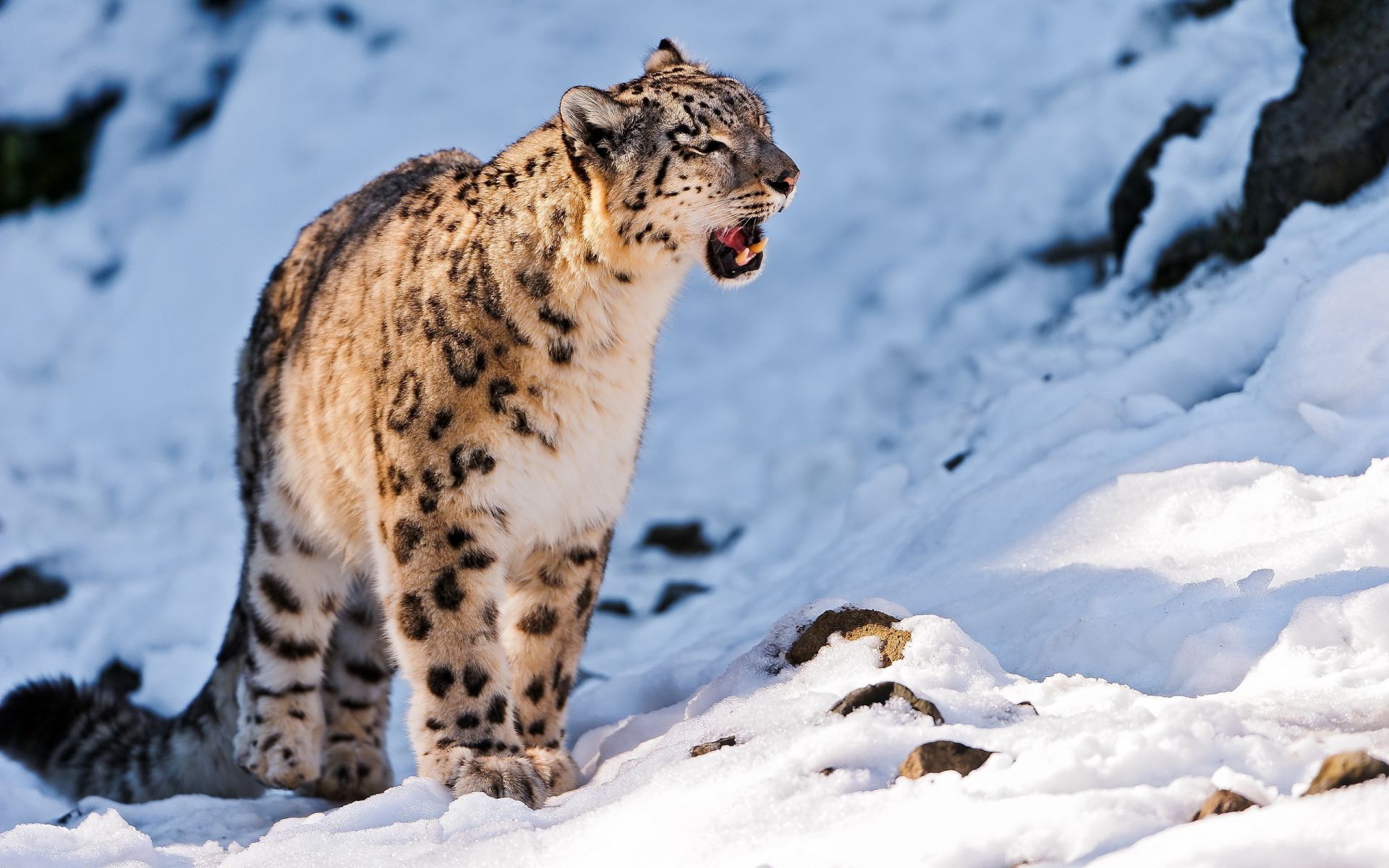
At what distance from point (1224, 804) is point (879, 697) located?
0.74 m

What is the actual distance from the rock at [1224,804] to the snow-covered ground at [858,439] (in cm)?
5

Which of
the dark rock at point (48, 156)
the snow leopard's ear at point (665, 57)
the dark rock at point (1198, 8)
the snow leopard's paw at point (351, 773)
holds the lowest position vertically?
the snow leopard's paw at point (351, 773)

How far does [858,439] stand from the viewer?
7324 mm

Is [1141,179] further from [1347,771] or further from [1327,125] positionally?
[1347,771]

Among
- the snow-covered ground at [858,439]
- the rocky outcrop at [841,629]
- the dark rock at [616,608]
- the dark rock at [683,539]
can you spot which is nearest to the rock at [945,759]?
the snow-covered ground at [858,439]

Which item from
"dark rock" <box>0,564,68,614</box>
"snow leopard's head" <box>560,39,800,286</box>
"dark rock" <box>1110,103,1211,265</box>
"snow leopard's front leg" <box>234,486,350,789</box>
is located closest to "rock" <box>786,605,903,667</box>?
"snow leopard's head" <box>560,39,800,286</box>

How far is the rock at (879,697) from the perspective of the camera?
292cm

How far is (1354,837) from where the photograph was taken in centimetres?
218

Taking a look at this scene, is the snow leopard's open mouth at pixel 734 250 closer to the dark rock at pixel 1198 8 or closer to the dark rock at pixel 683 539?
the dark rock at pixel 683 539

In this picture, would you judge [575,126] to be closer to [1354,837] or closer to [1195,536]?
[1195,536]

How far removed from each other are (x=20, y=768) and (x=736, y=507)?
3.27m

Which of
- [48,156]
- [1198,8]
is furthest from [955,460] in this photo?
[48,156]

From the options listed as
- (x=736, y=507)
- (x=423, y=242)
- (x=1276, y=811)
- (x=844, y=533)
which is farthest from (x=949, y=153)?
(x=1276, y=811)

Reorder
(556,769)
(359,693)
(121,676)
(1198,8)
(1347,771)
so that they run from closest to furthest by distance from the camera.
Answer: (1347,771) → (556,769) → (359,693) → (121,676) → (1198,8)
